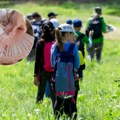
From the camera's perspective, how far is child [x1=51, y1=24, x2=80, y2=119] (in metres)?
6.67

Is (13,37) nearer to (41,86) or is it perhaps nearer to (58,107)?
(58,107)

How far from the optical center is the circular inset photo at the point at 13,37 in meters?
5.23

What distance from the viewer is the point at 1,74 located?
12.2 m

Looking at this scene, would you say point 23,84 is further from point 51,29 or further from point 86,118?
point 86,118

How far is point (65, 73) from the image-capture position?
21.8ft

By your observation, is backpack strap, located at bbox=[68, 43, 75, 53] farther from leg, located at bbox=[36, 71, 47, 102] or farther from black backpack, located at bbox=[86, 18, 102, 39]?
black backpack, located at bbox=[86, 18, 102, 39]

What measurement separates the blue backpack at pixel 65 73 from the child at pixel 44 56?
1.21 metres

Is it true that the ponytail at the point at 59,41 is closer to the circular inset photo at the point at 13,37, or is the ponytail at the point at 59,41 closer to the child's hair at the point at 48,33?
the child's hair at the point at 48,33

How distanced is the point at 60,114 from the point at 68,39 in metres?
1.03

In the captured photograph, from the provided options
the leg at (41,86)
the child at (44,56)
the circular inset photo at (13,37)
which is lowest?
the leg at (41,86)

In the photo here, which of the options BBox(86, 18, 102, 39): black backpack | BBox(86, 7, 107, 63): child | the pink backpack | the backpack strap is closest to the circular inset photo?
the backpack strap

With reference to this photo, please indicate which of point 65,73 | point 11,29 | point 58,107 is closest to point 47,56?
point 58,107

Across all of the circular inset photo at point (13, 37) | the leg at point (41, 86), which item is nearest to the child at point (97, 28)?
the leg at point (41, 86)

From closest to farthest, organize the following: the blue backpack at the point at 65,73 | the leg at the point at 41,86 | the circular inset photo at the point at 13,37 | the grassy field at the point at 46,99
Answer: the circular inset photo at the point at 13,37 → the blue backpack at the point at 65,73 → the grassy field at the point at 46,99 → the leg at the point at 41,86
